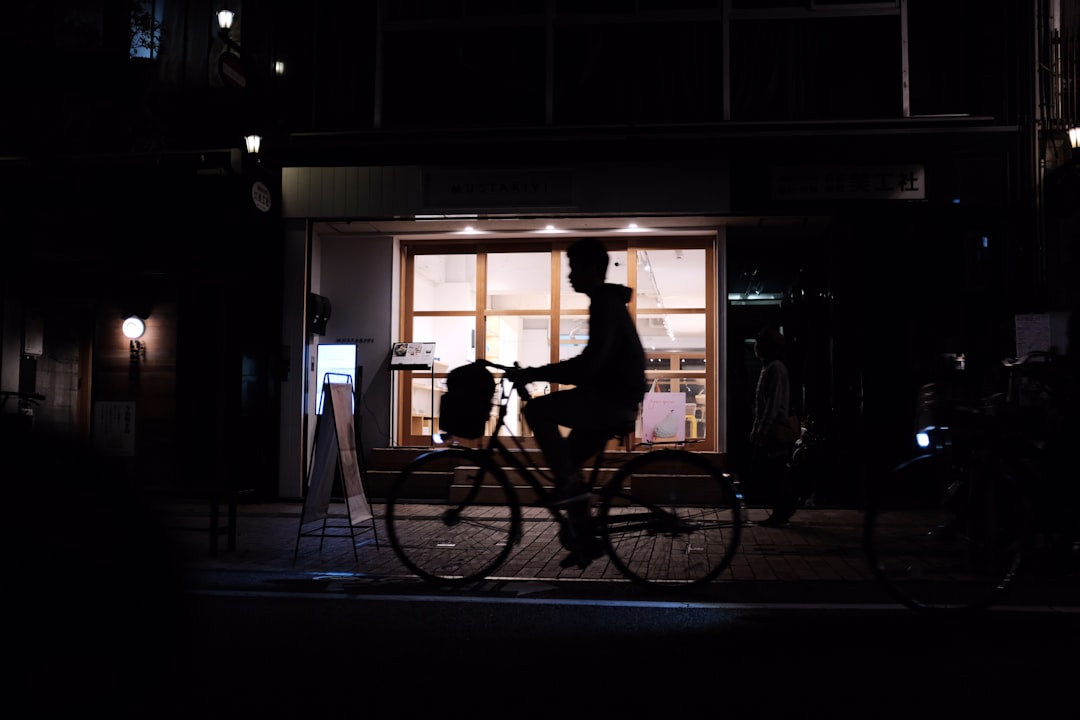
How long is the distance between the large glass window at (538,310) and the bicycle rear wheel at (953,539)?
800cm

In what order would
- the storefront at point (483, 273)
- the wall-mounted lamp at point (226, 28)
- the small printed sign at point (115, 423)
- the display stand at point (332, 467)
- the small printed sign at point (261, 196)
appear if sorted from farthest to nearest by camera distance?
the wall-mounted lamp at point (226, 28) → the storefront at point (483, 273) → the small printed sign at point (261, 196) → the small printed sign at point (115, 423) → the display stand at point (332, 467)

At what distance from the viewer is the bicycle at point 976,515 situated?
187 inches

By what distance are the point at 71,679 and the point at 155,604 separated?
0.24 meters

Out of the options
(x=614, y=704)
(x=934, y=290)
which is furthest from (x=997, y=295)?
(x=614, y=704)

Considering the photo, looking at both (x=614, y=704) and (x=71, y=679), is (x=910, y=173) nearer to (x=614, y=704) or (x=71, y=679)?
(x=614, y=704)

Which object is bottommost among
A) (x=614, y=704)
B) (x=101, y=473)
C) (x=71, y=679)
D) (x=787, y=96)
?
(x=614, y=704)

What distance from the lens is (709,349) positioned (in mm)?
13031

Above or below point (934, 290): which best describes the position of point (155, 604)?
below

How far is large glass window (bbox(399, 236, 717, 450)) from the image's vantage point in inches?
516

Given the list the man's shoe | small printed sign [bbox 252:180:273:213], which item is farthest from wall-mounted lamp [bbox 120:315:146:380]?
the man's shoe

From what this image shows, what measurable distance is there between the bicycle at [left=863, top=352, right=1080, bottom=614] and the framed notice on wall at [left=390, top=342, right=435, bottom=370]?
346 inches

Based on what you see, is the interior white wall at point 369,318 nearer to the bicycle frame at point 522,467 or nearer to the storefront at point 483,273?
the storefront at point 483,273

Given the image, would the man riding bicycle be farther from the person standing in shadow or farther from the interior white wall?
the interior white wall

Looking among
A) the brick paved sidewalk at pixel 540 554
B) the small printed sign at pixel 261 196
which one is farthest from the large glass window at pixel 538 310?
the brick paved sidewalk at pixel 540 554
